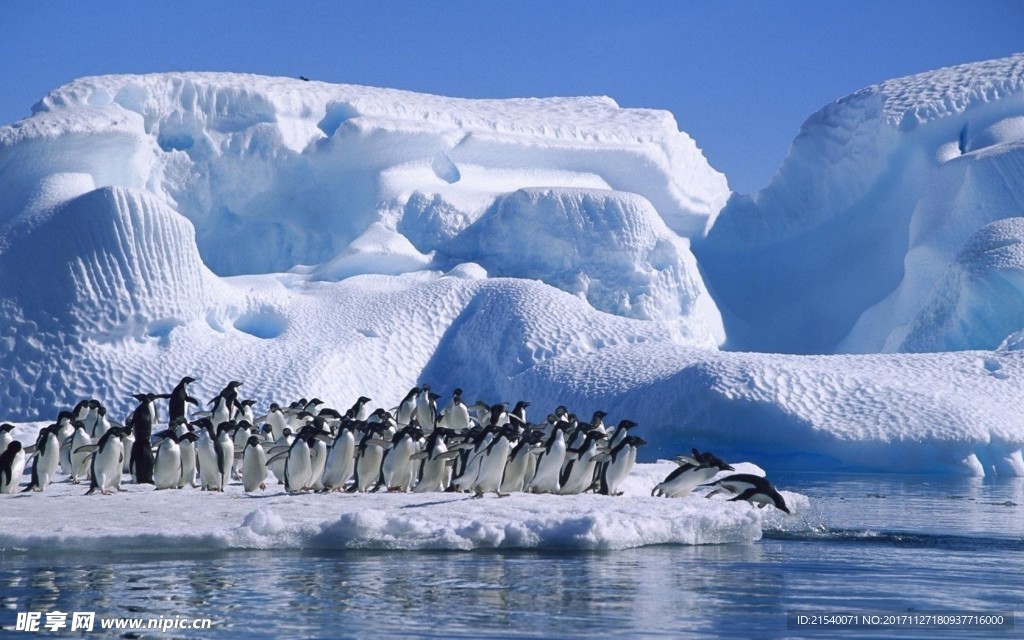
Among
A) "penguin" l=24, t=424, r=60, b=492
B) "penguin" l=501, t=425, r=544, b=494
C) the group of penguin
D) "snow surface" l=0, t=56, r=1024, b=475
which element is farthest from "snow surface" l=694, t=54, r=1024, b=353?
"penguin" l=24, t=424, r=60, b=492

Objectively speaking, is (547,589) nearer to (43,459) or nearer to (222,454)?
(222,454)

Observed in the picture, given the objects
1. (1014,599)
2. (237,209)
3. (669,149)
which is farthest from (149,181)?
(1014,599)

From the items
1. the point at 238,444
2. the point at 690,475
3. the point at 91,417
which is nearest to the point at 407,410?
the point at 238,444

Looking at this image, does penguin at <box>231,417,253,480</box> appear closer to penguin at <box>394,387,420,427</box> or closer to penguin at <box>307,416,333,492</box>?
penguin at <box>307,416,333,492</box>

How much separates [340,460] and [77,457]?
3222mm

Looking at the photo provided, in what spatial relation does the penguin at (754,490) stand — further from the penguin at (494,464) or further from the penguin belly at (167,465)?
the penguin belly at (167,465)

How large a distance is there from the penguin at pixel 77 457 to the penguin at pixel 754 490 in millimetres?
6473

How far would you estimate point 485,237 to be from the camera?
31.7 meters

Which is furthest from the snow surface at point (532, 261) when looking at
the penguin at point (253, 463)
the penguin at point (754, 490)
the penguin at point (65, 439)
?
the penguin at point (253, 463)

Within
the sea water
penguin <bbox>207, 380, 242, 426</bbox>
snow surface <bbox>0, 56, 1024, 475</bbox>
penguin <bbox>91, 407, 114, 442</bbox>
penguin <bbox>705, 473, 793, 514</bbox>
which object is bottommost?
the sea water

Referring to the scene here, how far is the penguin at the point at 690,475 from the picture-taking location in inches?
490

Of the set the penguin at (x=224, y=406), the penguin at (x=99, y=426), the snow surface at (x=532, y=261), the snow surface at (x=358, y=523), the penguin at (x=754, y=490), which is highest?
the snow surface at (x=532, y=261)

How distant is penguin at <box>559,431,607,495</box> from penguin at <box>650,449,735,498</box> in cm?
82

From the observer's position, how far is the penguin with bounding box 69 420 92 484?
13.0m
